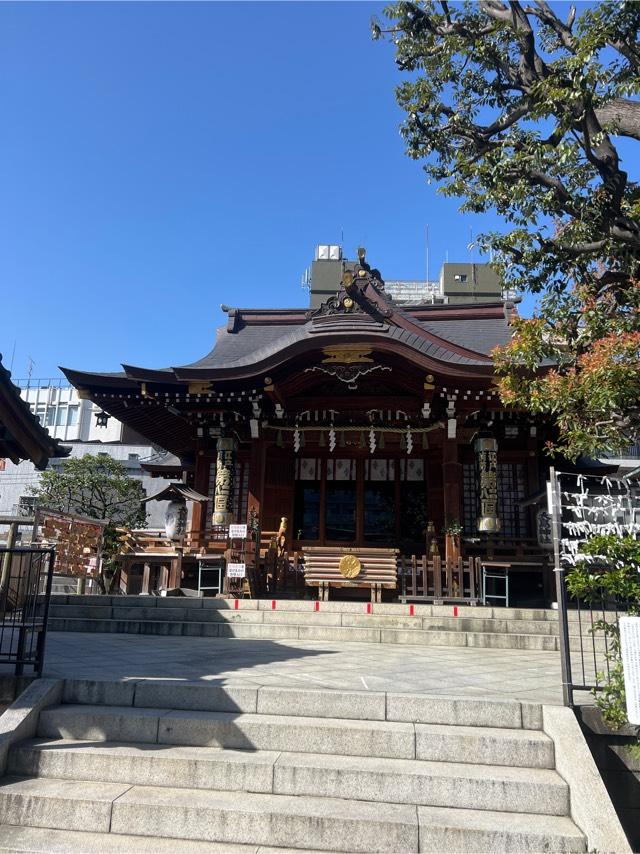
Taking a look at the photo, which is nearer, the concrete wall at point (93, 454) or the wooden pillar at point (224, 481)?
the wooden pillar at point (224, 481)

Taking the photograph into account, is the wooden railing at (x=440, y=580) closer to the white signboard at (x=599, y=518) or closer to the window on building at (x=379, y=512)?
the window on building at (x=379, y=512)

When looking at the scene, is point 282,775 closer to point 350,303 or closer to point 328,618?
point 328,618

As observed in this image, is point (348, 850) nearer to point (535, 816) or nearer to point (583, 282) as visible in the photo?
point (535, 816)

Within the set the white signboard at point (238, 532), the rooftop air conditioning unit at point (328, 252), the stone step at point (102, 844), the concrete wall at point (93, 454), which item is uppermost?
the rooftop air conditioning unit at point (328, 252)

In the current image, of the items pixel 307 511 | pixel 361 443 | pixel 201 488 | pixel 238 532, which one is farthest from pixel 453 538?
pixel 201 488

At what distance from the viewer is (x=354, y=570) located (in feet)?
35.2

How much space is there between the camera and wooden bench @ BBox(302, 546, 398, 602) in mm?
10672

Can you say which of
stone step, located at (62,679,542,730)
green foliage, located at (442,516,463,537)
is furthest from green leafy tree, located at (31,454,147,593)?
stone step, located at (62,679,542,730)

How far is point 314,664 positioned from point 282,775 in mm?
2395

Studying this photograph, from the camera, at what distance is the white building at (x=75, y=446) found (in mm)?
38781

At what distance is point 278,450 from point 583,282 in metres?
8.55

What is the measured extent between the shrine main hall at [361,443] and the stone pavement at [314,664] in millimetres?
3221

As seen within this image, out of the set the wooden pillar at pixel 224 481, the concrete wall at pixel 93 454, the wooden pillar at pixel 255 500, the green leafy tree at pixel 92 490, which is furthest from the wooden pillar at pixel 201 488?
the concrete wall at pixel 93 454

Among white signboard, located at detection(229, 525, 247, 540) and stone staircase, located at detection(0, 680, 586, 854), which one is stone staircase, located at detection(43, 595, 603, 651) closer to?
white signboard, located at detection(229, 525, 247, 540)
